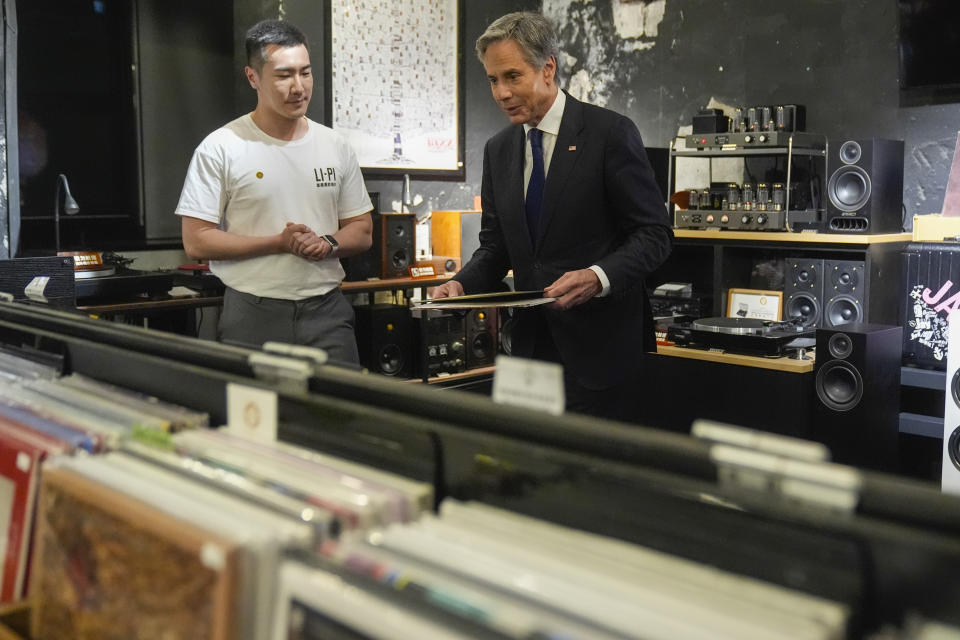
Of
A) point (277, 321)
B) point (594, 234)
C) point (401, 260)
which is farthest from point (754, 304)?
point (277, 321)

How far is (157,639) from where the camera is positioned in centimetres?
82

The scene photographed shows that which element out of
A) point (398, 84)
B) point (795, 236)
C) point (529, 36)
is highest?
point (398, 84)

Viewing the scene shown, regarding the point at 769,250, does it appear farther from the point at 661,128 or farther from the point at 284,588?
the point at 284,588

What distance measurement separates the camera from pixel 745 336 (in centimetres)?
390

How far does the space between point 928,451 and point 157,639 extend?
410 cm

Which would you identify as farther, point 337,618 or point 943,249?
point 943,249

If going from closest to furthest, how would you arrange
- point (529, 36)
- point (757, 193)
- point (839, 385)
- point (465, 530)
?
point (465, 530)
point (529, 36)
point (839, 385)
point (757, 193)

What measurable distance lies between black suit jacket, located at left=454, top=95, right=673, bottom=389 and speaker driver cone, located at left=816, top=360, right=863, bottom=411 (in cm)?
155

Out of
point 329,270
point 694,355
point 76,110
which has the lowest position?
point 694,355

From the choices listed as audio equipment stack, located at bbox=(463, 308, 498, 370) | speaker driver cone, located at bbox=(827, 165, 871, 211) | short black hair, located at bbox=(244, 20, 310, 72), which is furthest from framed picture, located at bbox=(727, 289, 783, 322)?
short black hair, located at bbox=(244, 20, 310, 72)

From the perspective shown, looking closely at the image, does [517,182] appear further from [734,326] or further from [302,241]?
[734,326]

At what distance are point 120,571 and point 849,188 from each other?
3.97 metres

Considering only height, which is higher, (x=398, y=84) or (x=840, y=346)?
(x=398, y=84)

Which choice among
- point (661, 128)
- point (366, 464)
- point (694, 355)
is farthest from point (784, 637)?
point (661, 128)
